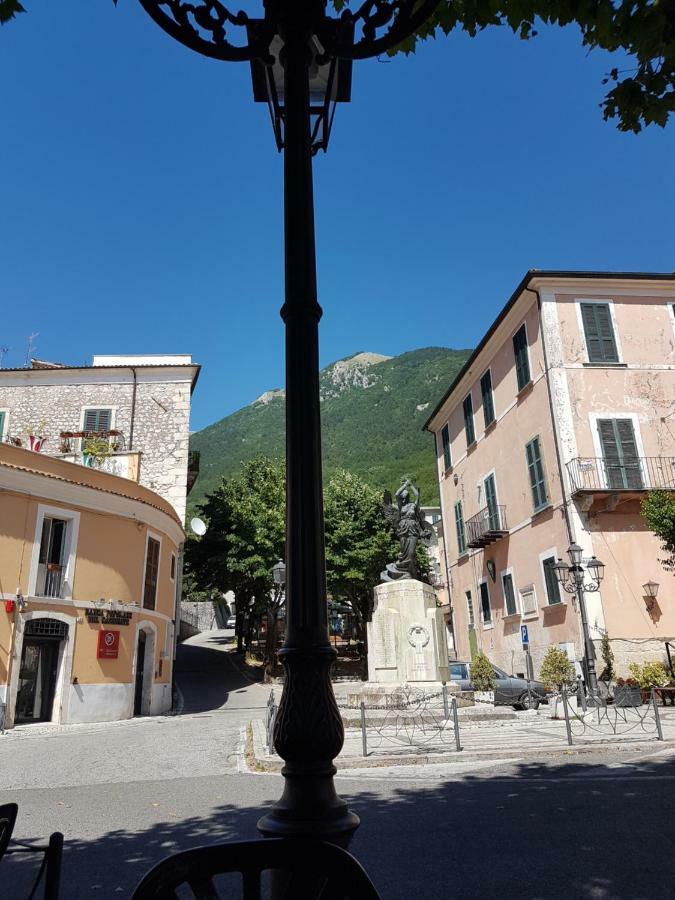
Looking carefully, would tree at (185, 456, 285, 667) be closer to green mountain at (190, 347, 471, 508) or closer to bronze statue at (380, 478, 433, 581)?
bronze statue at (380, 478, 433, 581)

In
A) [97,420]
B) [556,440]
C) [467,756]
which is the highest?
[97,420]

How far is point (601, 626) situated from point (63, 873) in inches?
657

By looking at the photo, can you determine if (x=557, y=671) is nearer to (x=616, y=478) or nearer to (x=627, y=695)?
(x=627, y=695)

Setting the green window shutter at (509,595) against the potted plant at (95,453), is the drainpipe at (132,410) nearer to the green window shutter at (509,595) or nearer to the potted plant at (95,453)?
the potted plant at (95,453)

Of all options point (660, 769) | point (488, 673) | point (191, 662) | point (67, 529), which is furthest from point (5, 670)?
point (191, 662)

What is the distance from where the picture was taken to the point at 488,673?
17.9 meters

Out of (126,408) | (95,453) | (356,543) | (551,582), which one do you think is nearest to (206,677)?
(356,543)

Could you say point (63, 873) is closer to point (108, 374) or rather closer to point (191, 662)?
point (108, 374)

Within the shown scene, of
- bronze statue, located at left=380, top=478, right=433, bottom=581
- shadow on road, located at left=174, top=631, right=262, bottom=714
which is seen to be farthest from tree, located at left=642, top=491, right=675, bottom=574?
shadow on road, located at left=174, top=631, right=262, bottom=714

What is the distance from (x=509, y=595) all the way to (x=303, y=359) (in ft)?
76.1

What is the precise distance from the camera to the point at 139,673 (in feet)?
69.9

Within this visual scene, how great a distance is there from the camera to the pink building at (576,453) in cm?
1942

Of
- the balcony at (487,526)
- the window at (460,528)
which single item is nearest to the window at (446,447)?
the window at (460,528)

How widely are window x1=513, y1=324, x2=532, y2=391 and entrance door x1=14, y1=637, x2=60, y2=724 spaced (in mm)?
16508
